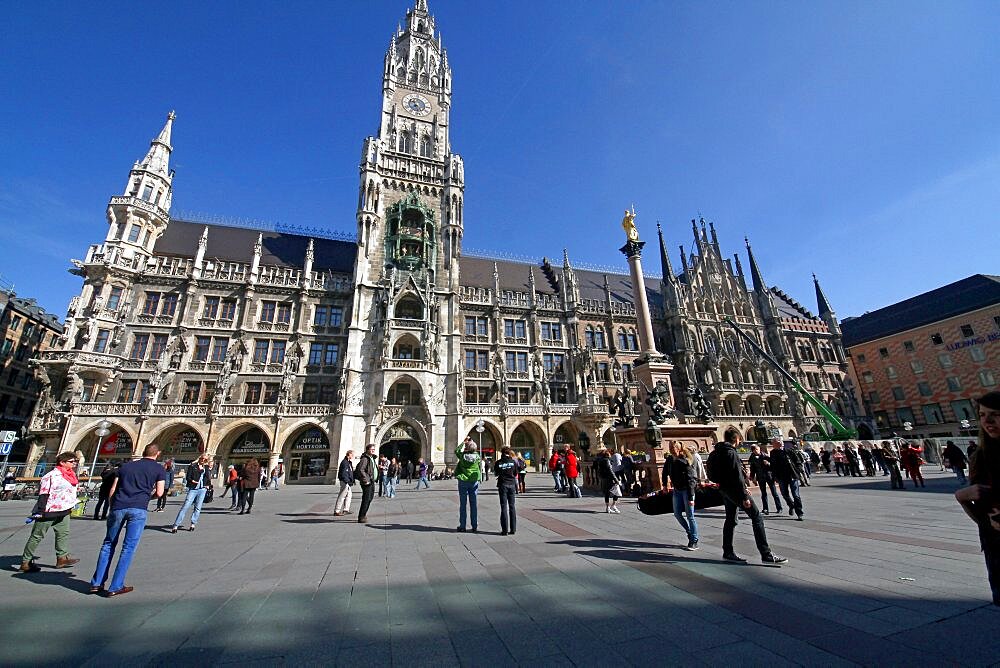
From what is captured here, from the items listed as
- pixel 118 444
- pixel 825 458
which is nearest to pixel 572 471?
pixel 825 458

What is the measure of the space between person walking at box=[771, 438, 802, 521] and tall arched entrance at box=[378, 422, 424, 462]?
72.3 ft

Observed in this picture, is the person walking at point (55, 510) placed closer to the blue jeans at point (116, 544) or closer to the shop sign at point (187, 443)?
the blue jeans at point (116, 544)

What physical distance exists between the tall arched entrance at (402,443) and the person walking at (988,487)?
26567 millimetres

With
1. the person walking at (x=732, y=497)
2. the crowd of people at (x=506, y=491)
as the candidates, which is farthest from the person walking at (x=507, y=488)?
the person walking at (x=732, y=497)

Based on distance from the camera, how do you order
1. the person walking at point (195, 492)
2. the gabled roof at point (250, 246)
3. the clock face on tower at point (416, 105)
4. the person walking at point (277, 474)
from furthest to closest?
the clock face on tower at point (416, 105) < the gabled roof at point (250, 246) < the person walking at point (277, 474) < the person walking at point (195, 492)

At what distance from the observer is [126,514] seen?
4.65 m

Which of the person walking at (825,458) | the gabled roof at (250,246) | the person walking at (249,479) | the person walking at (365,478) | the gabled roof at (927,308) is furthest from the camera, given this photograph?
the gabled roof at (927,308)

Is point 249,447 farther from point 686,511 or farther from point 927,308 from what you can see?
point 927,308

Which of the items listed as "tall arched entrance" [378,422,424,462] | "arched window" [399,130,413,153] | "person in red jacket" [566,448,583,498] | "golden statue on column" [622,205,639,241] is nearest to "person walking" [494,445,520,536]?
"person in red jacket" [566,448,583,498]

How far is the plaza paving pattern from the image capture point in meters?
2.82

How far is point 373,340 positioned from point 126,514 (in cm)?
2419

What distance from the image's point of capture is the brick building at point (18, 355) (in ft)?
102

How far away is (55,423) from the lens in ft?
74.2

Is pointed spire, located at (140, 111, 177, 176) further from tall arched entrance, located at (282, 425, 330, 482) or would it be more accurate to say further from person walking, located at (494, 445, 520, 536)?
person walking, located at (494, 445, 520, 536)
